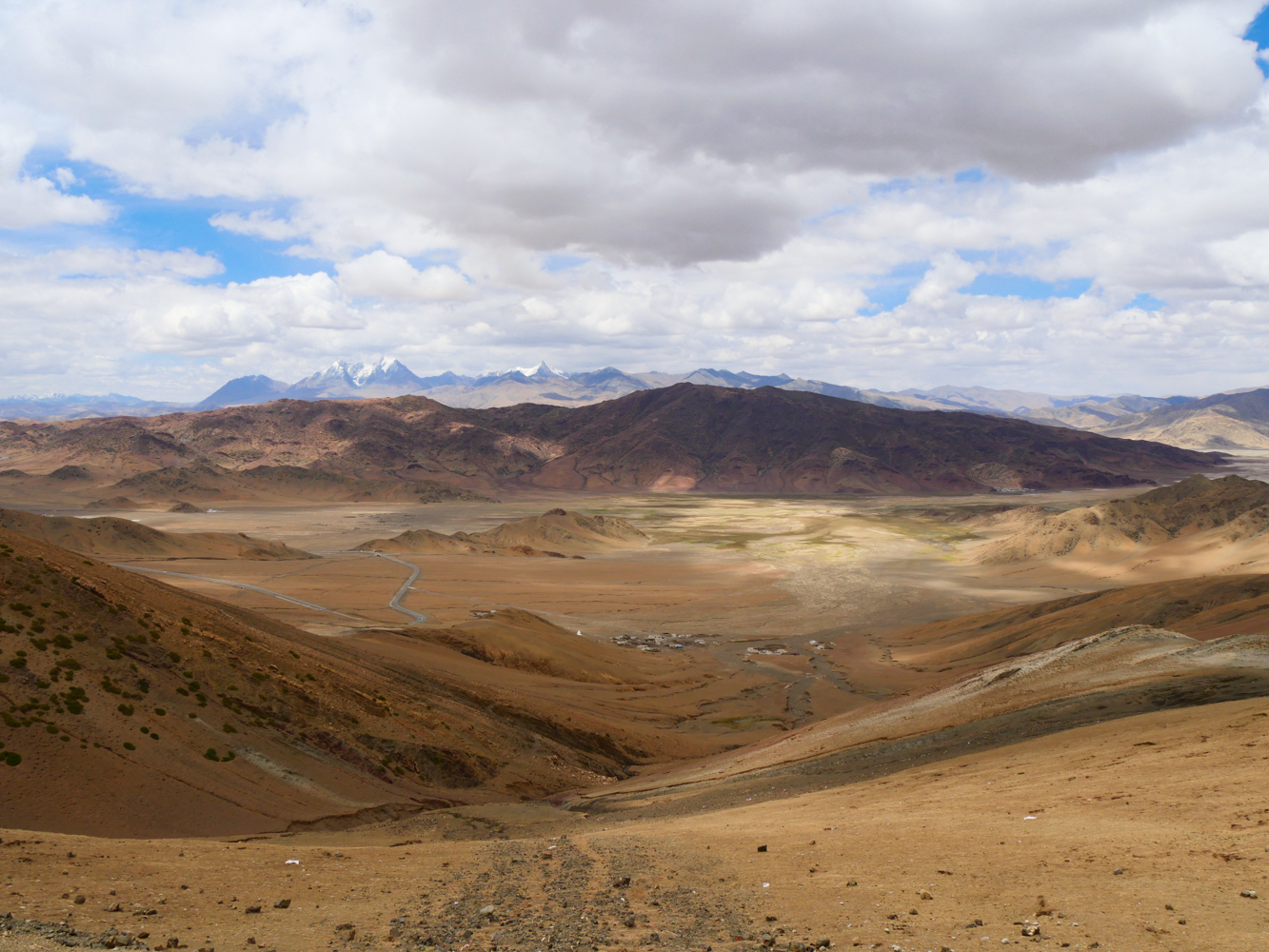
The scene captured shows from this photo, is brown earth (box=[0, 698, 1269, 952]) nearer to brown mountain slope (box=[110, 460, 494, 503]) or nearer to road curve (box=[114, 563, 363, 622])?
road curve (box=[114, 563, 363, 622])

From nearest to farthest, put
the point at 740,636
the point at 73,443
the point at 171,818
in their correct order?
the point at 171,818 < the point at 740,636 < the point at 73,443

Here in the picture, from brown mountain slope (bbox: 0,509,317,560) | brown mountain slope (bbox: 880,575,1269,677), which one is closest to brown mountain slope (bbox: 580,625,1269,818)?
brown mountain slope (bbox: 880,575,1269,677)

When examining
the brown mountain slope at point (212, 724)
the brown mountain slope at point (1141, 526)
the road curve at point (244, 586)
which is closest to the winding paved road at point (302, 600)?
the road curve at point (244, 586)

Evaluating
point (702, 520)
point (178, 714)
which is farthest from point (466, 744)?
point (702, 520)

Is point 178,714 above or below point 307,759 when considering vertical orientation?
above

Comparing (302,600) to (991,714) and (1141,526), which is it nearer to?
(991,714)

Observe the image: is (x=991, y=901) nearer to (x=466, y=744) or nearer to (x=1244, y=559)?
(x=466, y=744)

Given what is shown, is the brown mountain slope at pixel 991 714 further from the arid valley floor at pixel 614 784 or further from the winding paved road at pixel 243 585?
the winding paved road at pixel 243 585

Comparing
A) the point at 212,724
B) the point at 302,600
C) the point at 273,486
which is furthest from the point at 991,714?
the point at 273,486
